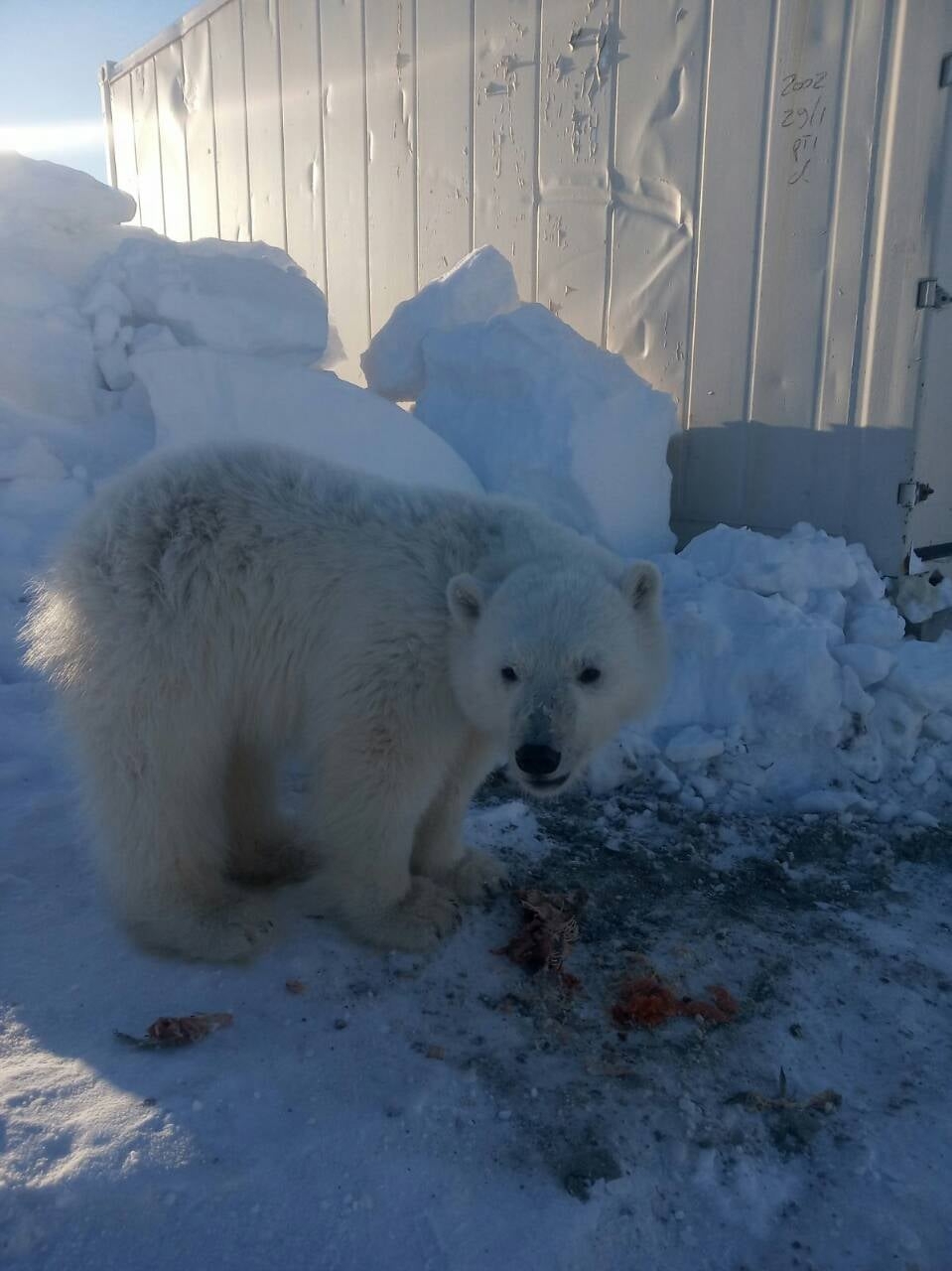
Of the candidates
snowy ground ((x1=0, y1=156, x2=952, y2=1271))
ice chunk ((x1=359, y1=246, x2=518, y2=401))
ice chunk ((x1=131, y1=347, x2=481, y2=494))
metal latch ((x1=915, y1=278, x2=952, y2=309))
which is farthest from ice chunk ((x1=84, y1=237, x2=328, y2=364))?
metal latch ((x1=915, y1=278, x2=952, y2=309))

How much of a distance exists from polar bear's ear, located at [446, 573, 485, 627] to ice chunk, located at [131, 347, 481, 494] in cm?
267

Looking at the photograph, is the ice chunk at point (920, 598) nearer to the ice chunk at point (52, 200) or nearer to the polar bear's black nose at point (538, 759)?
the polar bear's black nose at point (538, 759)

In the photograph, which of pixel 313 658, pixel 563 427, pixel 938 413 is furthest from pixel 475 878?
pixel 938 413

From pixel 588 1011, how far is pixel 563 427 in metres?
3.65

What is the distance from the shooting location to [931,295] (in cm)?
471

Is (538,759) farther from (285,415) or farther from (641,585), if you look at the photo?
(285,415)

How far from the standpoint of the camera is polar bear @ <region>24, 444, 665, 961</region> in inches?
97.9

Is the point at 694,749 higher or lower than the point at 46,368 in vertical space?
lower

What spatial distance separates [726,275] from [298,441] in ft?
8.69

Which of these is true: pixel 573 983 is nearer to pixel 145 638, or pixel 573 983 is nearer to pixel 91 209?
pixel 145 638

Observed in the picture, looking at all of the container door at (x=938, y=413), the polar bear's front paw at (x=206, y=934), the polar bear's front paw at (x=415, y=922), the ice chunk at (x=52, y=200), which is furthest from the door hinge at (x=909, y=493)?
the ice chunk at (x=52, y=200)

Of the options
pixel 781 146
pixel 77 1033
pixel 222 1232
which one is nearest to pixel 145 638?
pixel 77 1033

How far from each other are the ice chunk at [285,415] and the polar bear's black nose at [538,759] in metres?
3.00

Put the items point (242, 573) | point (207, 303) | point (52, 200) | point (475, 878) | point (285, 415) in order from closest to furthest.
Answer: point (242, 573)
point (475, 878)
point (285, 415)
point (207, 303)
point (52, 200)
